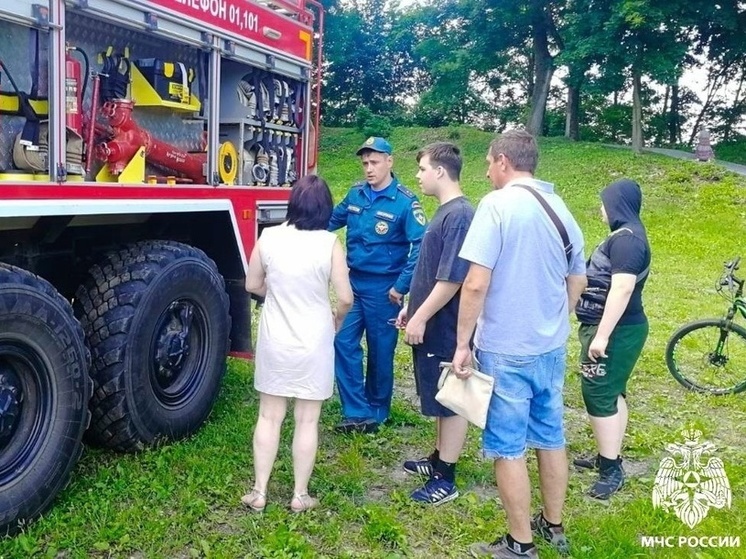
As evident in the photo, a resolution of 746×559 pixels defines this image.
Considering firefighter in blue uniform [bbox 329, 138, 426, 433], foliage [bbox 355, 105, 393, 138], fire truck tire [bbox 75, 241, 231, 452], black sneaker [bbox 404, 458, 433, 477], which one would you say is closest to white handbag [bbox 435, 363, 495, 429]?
black sneaker [bbox 404, 458, 433, 477]

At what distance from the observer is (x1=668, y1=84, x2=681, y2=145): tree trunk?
3206 cm

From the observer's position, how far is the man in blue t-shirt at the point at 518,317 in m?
2.76

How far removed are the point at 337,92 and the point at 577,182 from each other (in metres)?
18.2

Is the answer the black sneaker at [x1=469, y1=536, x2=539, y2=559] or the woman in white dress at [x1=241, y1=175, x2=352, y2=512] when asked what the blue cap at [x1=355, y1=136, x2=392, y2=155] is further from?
the black sneaker at [x1=469, y1=536, x2=539, y2=559]

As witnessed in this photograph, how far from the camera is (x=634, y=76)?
21.2 m

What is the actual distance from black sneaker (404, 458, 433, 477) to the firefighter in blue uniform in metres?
0.52

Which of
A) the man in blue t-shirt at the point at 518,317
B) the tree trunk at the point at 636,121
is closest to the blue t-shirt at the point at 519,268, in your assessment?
the man in blue t-shirt at the point at 518,317

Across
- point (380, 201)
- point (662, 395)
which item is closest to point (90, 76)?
point (380, 201)

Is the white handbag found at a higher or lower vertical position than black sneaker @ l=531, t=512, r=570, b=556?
higher

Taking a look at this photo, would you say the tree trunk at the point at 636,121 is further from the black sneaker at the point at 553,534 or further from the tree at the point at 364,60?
the black sneaker at the point at 553,534

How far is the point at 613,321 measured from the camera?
3.45 meters

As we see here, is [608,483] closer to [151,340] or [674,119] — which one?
[151,340]

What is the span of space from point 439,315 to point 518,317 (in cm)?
77

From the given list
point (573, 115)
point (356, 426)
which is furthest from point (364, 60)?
point (356, 426)
